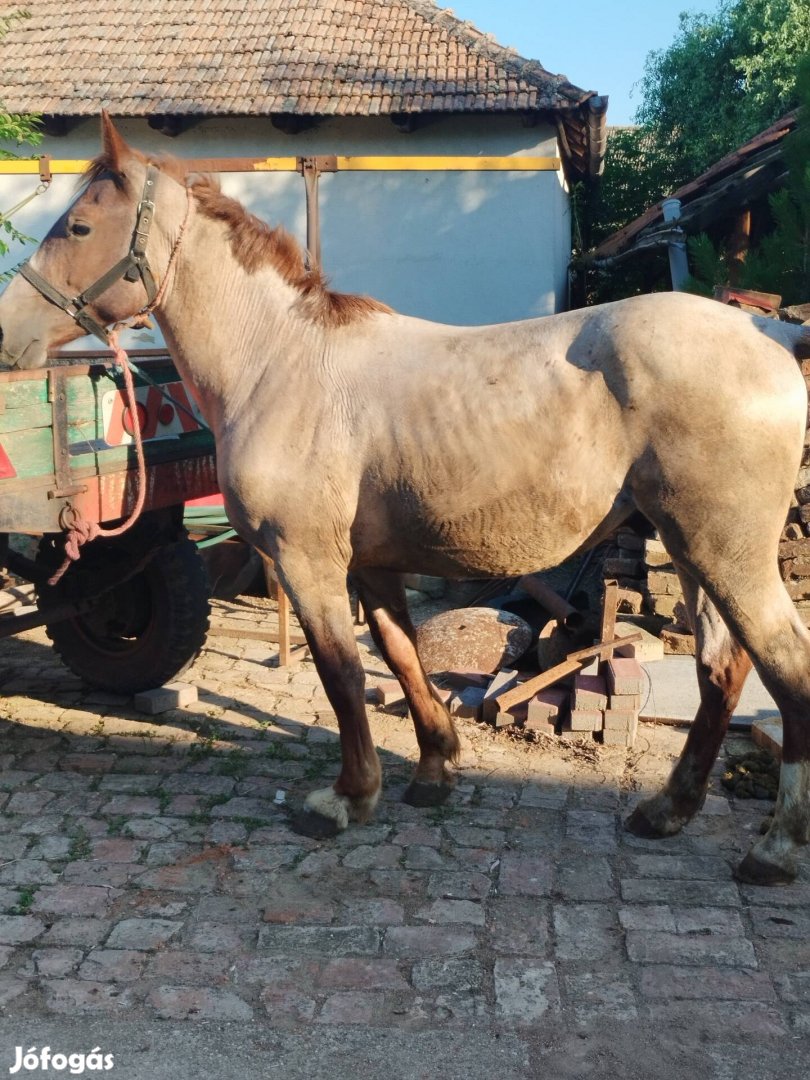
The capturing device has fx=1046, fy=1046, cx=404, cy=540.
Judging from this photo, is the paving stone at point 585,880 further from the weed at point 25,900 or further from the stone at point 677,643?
the stone at point 677,643

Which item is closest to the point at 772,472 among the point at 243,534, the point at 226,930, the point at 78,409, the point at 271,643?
the point at 243,534

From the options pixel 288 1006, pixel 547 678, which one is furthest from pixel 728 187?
pixel 288 1006

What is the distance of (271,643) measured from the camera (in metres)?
6.82

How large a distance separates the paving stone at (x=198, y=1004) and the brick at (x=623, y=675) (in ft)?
8.52

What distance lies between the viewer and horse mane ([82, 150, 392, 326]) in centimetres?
412

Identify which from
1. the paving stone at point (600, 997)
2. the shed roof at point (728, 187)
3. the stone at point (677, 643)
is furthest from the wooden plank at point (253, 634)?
the shed roof at point (728, 187)

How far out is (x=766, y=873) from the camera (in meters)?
3.62

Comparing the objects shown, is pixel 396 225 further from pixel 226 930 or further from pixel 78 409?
pixel 226 930

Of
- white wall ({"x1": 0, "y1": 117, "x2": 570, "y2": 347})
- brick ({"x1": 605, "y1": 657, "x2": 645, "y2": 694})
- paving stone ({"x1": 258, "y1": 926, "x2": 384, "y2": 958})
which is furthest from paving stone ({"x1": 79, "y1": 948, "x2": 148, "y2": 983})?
white wall ({"x1": 0, "y1": 117, "x2": 570, "y2": 347})

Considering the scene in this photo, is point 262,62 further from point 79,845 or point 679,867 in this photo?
point 679,867

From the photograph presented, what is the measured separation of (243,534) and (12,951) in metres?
1.66

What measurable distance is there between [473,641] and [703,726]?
2.19 meters

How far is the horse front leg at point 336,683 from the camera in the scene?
400cm

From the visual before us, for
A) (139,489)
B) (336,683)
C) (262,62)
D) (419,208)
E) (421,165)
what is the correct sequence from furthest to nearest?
(262,62) → (419,208) → (421,165) → (139,489) → (336,683)
